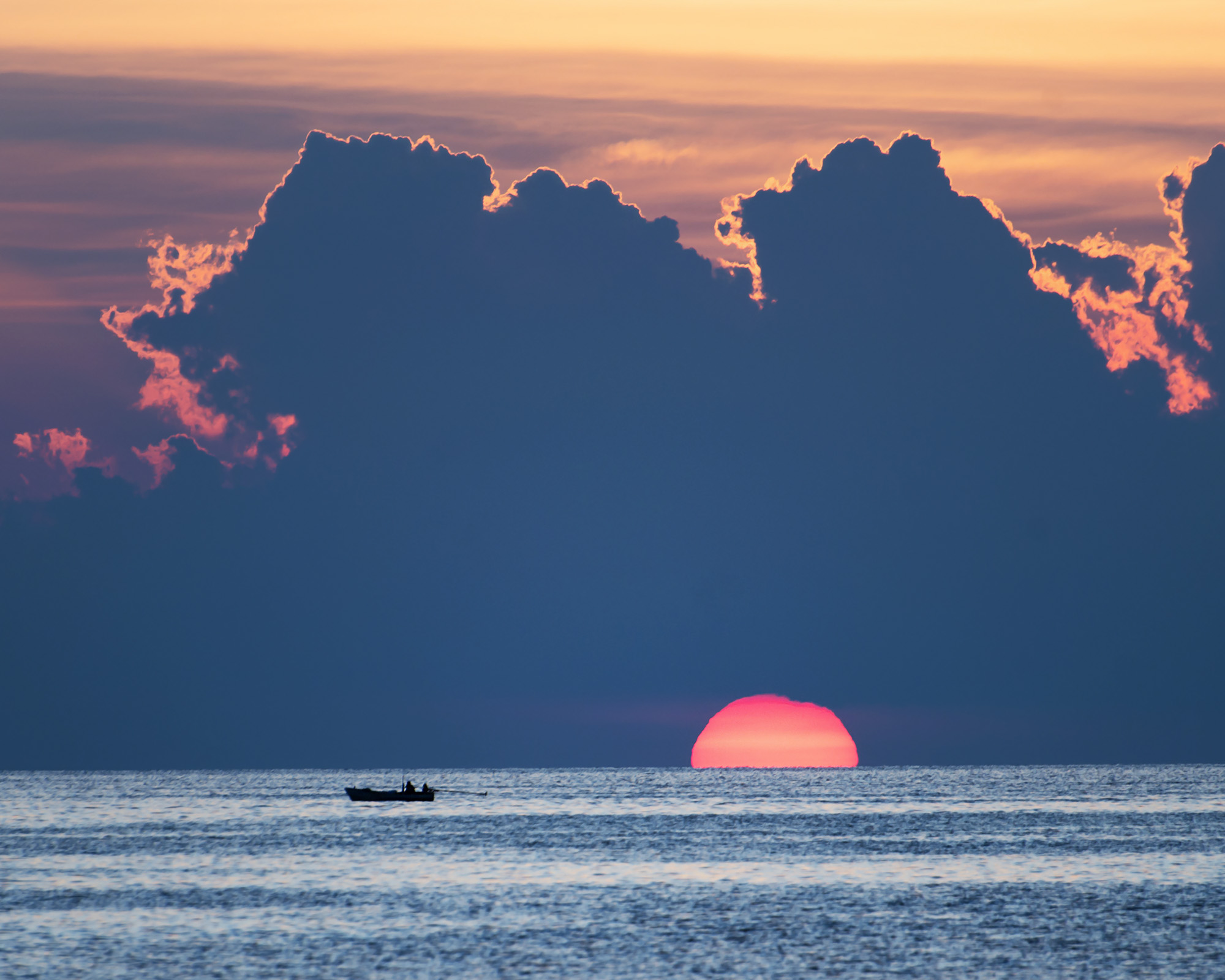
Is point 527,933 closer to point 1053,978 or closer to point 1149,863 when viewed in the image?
point 1053,978

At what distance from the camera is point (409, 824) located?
527 feet

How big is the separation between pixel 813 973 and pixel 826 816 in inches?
4670

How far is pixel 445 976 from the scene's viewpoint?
60969 millimetres

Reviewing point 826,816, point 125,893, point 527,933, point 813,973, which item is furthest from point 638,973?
point 826,816

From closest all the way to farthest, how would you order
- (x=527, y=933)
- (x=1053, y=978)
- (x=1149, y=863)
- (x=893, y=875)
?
1. (x=1053, y=978)
2. (x=527, y=933)
3. (x=893, y=875)
4. (x=1149, y=863)

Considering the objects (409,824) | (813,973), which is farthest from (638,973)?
(409,824)

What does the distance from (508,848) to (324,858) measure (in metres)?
15.3

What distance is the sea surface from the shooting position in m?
63.9

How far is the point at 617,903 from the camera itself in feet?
274

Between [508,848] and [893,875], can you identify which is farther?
[508,848]

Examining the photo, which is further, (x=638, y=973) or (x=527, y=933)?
(x=527, y=933)

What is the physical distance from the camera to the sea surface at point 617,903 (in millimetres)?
63875

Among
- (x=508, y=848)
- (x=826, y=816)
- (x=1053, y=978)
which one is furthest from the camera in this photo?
(x=826, y=816)

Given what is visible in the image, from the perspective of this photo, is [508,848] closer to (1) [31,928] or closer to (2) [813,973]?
(1) [31,928]
